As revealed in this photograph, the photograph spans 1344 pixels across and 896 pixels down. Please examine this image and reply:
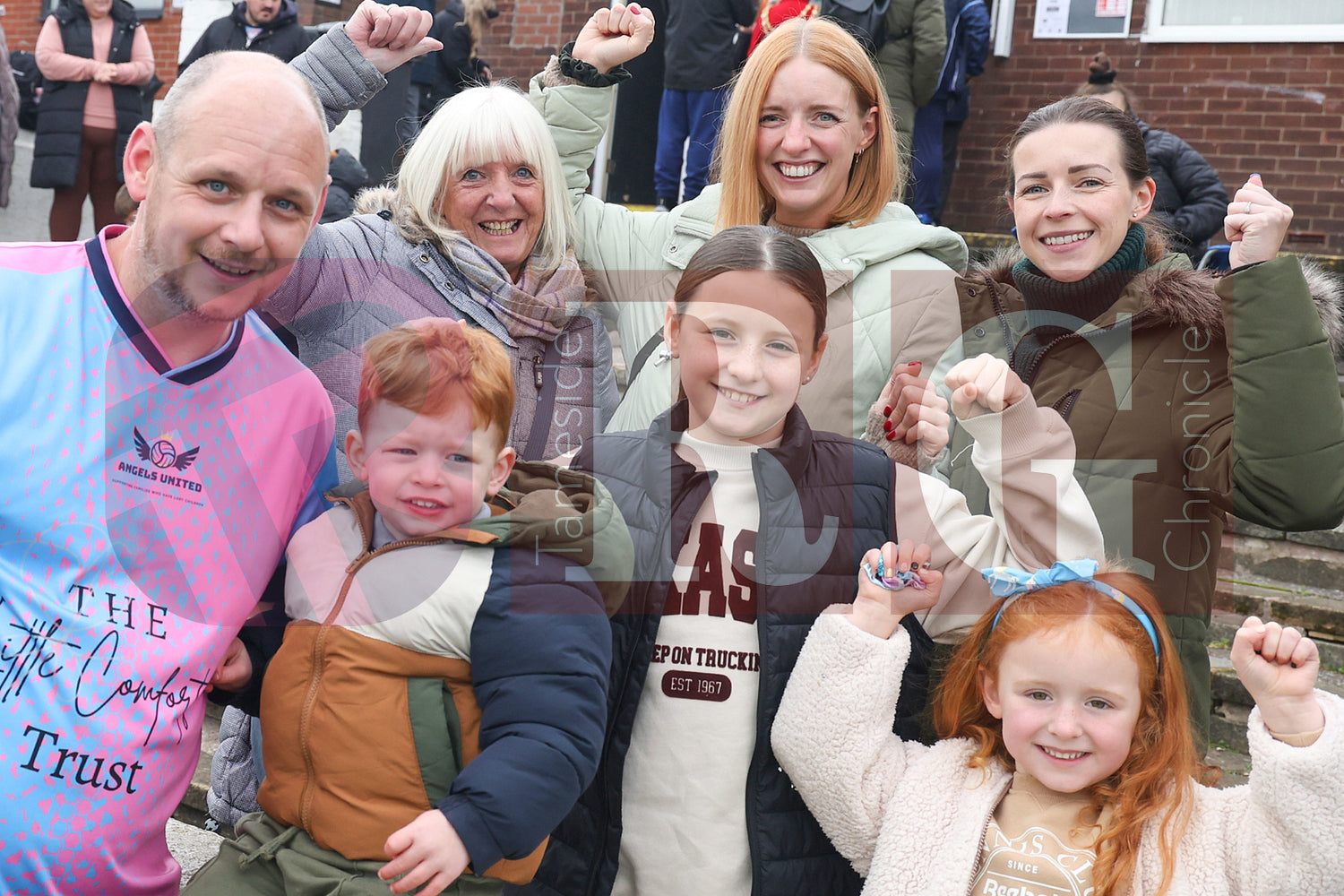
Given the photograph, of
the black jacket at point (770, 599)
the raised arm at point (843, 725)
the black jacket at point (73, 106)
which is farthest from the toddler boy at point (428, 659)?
the black jacket at point (73, 106)

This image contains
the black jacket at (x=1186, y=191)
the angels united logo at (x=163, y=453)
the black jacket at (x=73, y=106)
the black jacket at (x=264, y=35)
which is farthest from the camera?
the black jacket at (x=73, y=106)

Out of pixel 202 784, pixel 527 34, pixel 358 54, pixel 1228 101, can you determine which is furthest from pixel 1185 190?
pixel 527 34

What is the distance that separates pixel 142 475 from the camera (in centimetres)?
189

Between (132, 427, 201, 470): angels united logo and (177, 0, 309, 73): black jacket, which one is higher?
(177, 0, 309, 73): black jacket

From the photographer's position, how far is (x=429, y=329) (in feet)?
6.78

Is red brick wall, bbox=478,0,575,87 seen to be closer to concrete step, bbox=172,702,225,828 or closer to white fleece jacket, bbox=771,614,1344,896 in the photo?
concrete step, bbox=172,702,225,828

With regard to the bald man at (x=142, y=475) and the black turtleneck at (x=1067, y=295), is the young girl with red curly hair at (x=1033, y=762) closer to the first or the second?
the black turtleneck at (x=1067, y=295)

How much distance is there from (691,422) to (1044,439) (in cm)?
65

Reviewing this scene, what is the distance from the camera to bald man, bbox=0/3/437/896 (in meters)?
1.78

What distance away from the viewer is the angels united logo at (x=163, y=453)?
189 centimetres

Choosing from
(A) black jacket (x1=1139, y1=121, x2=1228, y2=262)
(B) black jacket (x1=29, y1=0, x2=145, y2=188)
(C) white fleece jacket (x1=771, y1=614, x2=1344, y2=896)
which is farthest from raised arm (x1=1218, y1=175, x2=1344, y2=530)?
(B) black jacket (x1=29, y1=0, x2=145, y2=188)

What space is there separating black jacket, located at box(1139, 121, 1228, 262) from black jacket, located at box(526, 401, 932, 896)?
442cm

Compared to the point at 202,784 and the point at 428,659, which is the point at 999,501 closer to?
the point at 428,659

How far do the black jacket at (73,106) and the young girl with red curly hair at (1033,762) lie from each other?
20.6ft
